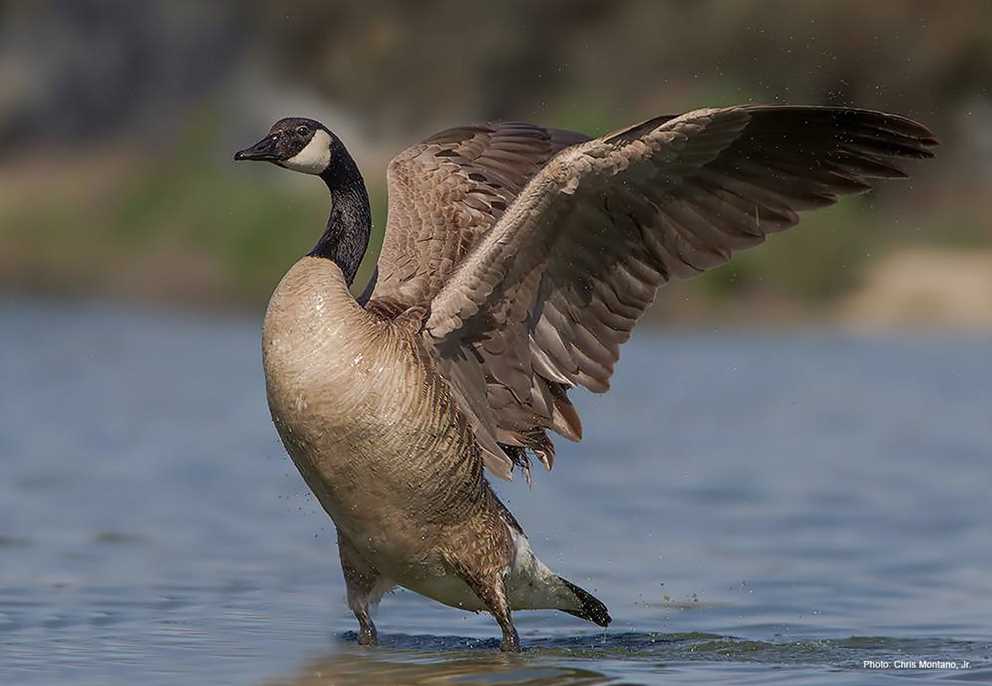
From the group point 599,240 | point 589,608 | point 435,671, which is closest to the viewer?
point 435,671

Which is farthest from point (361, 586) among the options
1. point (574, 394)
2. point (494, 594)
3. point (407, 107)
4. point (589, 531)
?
point (407, 107)

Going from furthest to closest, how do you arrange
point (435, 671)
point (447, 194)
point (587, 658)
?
point (447, 194) → point (587, 658) → point (435, 671)

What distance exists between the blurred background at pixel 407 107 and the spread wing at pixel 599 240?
43.4 ft

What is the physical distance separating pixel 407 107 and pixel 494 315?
55.0 feet

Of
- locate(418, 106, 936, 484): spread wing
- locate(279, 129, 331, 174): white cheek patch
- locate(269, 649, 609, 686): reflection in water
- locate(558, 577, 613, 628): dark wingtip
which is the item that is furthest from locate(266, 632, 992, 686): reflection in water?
locate(279, 129, 331, 174): white cheek patch

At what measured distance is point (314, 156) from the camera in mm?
7715

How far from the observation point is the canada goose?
714 cm

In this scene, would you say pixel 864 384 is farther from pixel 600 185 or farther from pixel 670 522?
pixel 600 185

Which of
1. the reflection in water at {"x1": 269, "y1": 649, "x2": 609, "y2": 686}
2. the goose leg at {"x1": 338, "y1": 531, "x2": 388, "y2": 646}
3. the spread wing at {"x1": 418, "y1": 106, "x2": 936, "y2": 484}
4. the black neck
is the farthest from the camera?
the goose leg at {"x1": 338, "y1": 531, "x2": 388, "y2": 646}

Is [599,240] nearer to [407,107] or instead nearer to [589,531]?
[589,531]

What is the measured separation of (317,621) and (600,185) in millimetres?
2956

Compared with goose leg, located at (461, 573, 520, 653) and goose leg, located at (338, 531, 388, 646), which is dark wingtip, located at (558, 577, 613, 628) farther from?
goose leg, located at (338, 531, 388, 646)

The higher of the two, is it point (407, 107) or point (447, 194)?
point (407, 107)

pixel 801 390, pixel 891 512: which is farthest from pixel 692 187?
pixel 801 390
